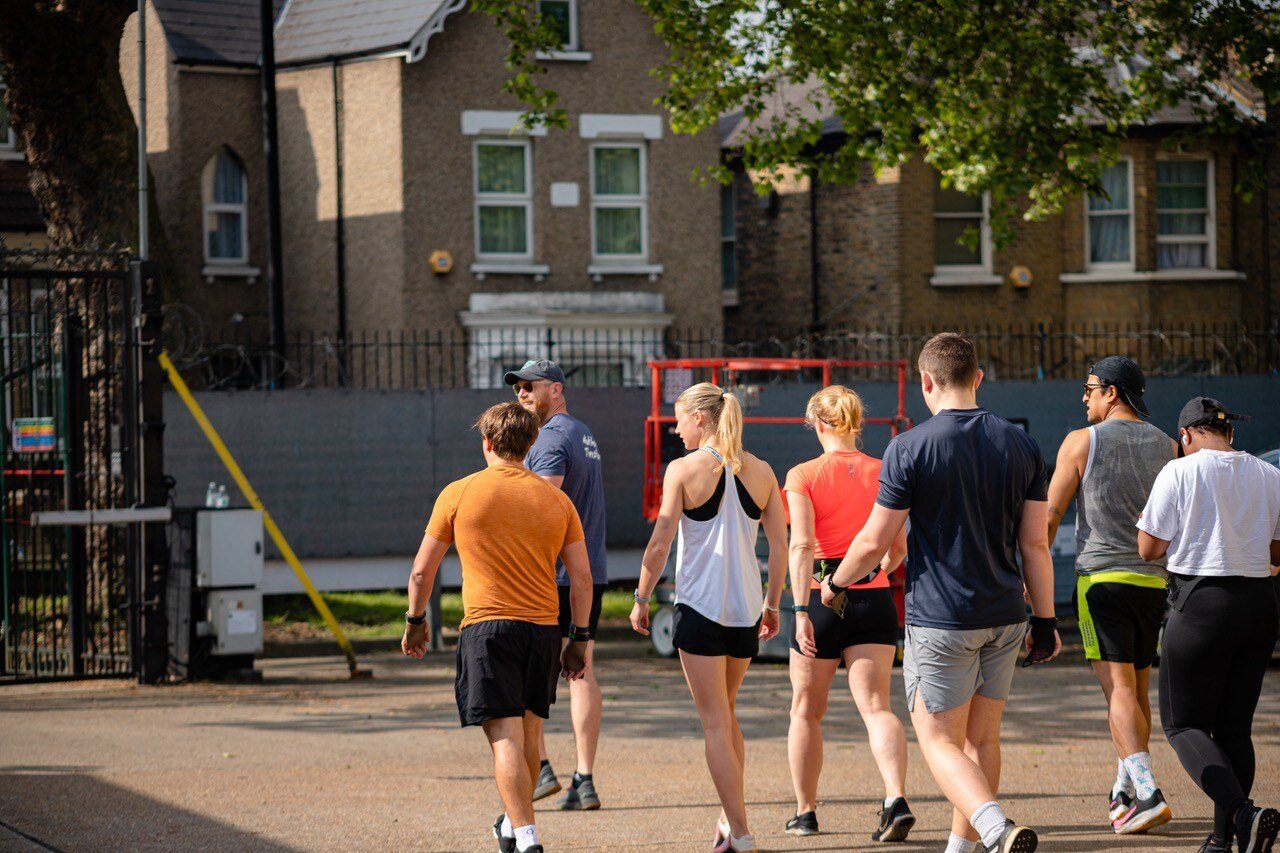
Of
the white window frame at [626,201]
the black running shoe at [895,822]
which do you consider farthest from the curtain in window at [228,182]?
the black running shoe at [895,822]

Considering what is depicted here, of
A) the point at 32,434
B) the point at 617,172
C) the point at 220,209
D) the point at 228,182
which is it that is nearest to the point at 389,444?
the point at 32,434

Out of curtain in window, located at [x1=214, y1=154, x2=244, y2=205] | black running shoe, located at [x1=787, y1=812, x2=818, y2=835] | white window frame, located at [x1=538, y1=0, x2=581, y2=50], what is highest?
white window frame, located at [x1=538, y1=0, x2=581, y2=50]

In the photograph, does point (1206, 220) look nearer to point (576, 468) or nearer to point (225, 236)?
point (225, 236)

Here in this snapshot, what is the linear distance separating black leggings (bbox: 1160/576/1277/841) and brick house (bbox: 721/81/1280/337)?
18167 millimetres

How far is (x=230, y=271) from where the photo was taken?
23.4m

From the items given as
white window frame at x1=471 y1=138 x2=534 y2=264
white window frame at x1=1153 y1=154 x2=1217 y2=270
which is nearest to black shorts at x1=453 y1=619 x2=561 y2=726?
white window frame at x1=471 y1=138 x2=534 y2=264

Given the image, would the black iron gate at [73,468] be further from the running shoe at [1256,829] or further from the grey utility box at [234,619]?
the running shoe at [1256,829]

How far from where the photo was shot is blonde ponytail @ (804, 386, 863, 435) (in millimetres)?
6809

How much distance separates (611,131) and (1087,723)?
14980 mm

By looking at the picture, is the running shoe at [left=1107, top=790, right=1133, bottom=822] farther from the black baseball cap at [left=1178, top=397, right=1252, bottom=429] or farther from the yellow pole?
the yellow pole

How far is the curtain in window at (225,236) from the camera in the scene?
23750mm

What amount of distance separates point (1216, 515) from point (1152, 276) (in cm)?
1949

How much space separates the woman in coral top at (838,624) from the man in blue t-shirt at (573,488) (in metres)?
1.02

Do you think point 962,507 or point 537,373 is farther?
point 537,373
